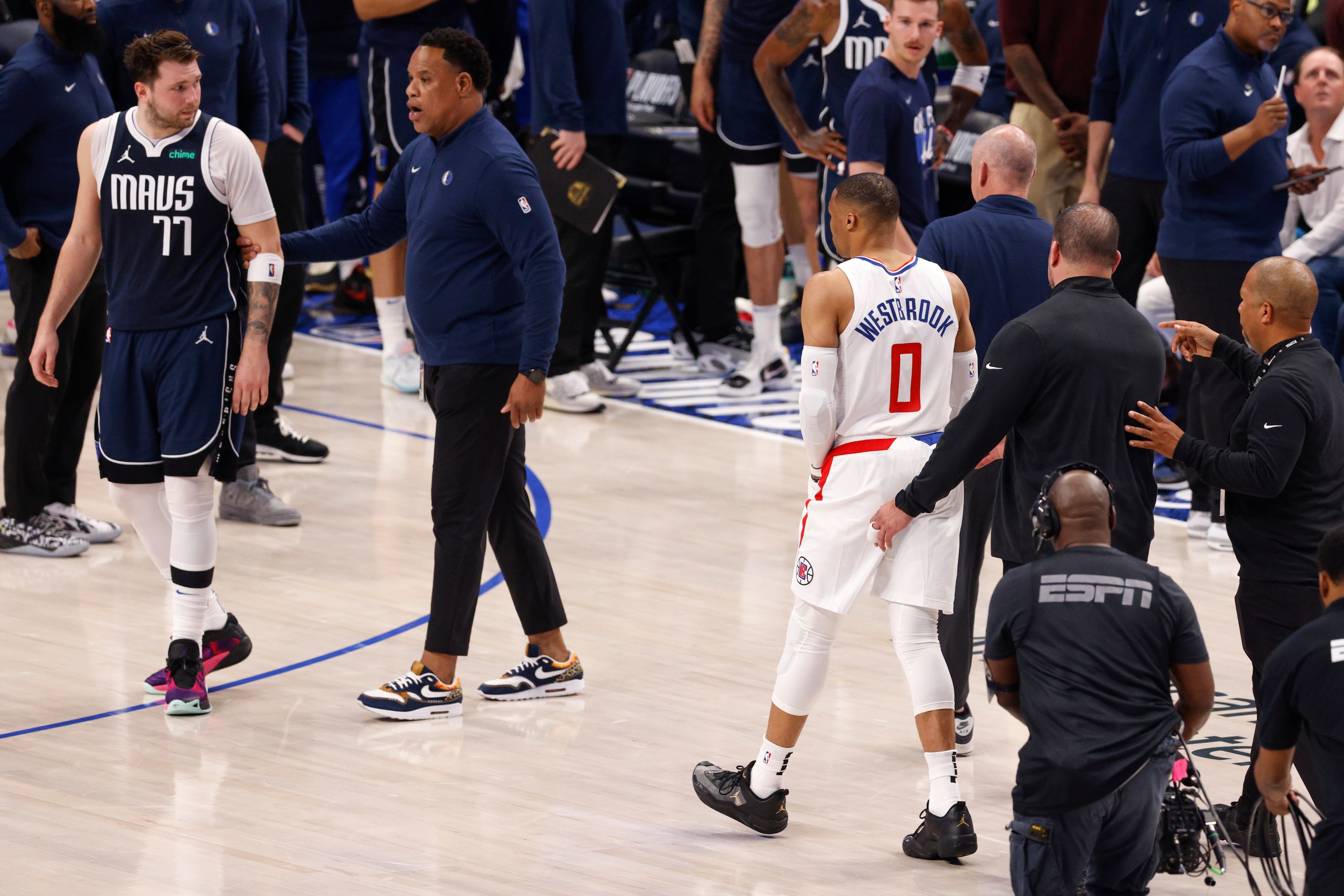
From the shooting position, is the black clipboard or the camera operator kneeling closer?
the camera operator kneeling

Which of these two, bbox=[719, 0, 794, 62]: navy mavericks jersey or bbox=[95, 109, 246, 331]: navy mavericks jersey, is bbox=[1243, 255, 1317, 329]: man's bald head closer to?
bbox=[95, 109, 246, 331]: navy mavericks jersey

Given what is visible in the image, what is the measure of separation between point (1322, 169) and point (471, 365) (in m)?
3.62

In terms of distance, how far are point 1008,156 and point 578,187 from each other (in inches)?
176

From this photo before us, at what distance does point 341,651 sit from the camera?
6078mm

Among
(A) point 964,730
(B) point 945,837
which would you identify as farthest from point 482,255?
(B) point 945,837

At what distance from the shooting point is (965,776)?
5.13 metres

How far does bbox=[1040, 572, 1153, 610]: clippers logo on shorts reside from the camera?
11.8 feet

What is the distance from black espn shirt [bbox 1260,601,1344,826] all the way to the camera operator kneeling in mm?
194

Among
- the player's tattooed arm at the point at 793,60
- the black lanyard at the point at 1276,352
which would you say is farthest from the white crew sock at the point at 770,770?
the player's tattooed arm at the point at 793,60

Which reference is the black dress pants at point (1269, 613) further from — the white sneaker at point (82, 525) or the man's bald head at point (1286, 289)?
the white sneaker at point (82, 525)

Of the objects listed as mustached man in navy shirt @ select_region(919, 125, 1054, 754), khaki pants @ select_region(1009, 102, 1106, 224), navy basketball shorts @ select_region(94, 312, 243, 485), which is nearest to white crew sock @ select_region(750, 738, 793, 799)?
mustached man in navy shirt @ select_region(919, 125, 1054, 754)

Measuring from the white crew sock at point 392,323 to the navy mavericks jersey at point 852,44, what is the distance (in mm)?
2682

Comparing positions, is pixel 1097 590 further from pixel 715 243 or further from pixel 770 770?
pixel 715 243

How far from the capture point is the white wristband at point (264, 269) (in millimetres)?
5445
